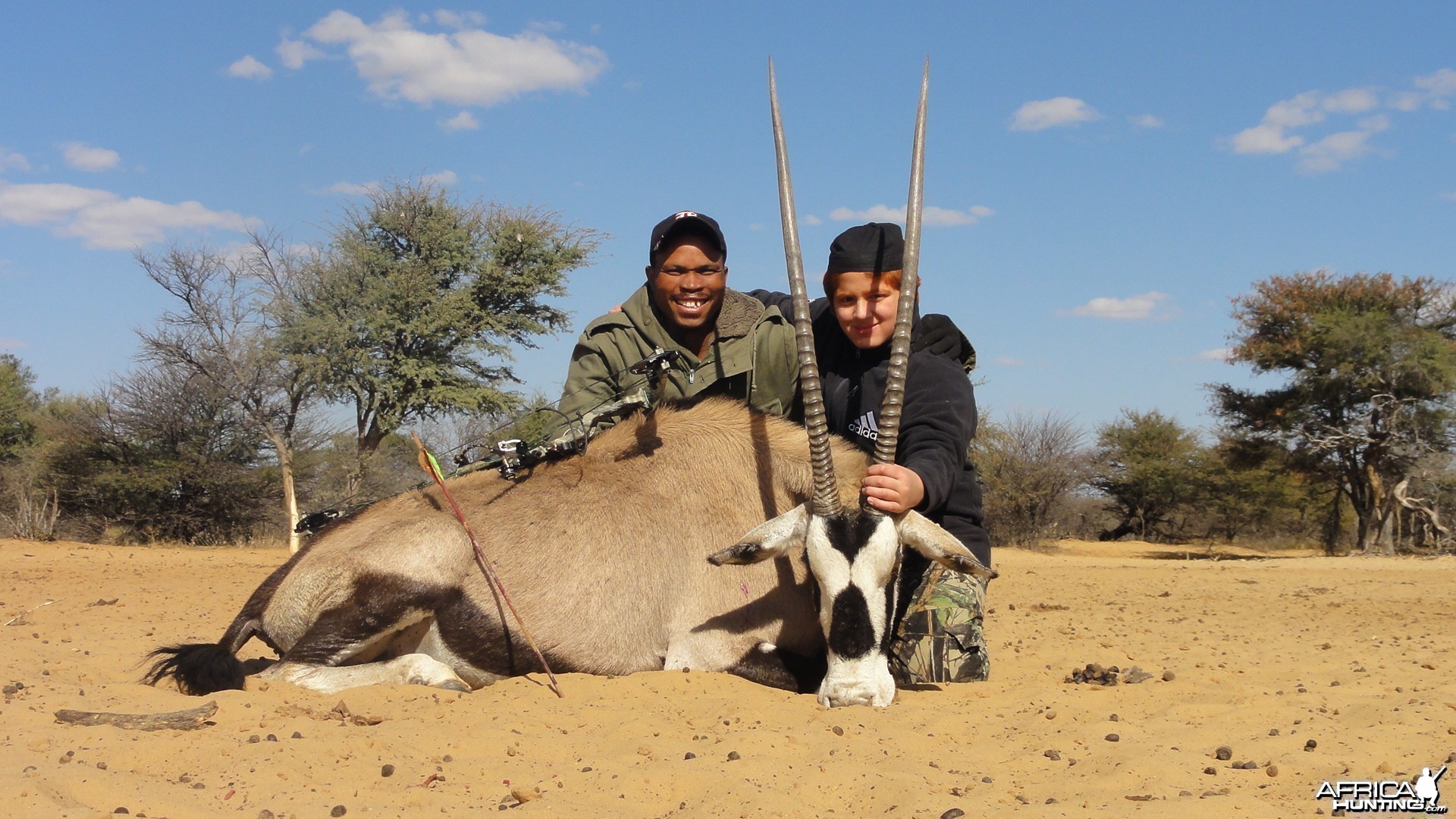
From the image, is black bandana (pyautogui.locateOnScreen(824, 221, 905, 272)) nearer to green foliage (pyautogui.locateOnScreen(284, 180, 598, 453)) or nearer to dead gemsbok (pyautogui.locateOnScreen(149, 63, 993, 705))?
dead gemsbok (pyautogui.locateOnScreen(149, 63, 993, 705))

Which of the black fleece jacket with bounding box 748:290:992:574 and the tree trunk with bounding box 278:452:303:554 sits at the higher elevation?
the black fleece jacket with bounding box 748:290:992:574

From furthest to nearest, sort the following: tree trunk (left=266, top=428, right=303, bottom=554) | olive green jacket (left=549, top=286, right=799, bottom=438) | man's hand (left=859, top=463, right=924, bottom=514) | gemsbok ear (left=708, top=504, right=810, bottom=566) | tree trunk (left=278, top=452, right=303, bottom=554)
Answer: tree trunk (left=266, top=428, right=303, bottom=554), tree trunk (left=278, top=452, right=303, bottom=554), olive green jacket (left=549, top=286, right=799, bottom=438), gemsbok ear (left=708, top=504, right=810, bottom=566), man's hand (left=859, top=463, right=924, bottom=514)

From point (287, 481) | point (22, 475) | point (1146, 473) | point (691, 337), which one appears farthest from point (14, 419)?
point (1146, 473)

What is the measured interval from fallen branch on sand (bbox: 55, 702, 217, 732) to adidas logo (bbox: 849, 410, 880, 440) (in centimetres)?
319

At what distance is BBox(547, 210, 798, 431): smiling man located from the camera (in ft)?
19.2

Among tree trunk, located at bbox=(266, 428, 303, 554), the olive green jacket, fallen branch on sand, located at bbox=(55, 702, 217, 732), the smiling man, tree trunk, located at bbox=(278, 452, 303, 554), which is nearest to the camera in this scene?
fallen branch on sand, located at bbox=(55, 702, 217, 732)

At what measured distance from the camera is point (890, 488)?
4.25 meters

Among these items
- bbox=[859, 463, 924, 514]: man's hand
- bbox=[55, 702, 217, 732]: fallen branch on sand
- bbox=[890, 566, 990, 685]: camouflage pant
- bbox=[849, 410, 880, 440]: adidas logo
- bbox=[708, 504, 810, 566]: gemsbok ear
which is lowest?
bbox=[55, 702, 217, 732]: fallen branch on sand

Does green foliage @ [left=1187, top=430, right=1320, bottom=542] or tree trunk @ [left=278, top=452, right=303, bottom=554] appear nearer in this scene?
tree trunk @ [left=278, top=452, right=303, bottom=554]

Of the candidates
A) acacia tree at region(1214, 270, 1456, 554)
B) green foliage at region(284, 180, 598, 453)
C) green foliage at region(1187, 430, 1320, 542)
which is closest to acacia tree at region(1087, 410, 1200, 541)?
green foliage at region(1187, 430, 1320, 542)

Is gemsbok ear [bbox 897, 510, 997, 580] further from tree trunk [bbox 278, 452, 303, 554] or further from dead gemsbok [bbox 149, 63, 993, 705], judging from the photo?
tree trunk [bbox 278, 452, 303, 554]

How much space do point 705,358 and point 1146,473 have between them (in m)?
27.2

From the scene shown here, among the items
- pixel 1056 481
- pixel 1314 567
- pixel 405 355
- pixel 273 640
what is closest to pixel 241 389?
pixel 405 355

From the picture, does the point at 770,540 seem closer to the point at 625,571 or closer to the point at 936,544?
the point at 936,544
